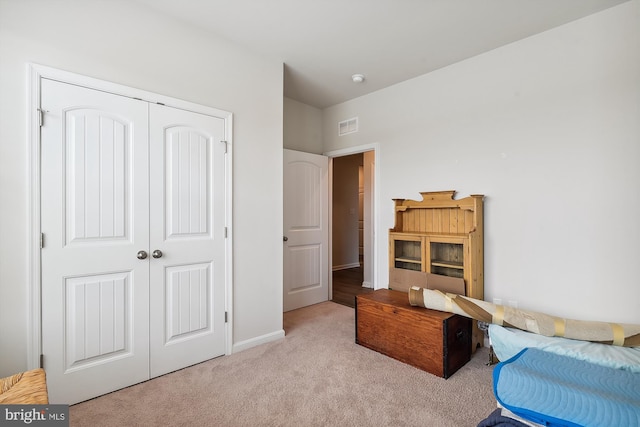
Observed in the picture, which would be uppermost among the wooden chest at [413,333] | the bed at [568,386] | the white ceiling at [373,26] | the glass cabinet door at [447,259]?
the white ceiling at [373,26]

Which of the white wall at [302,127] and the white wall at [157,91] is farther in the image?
the white wall at [302,127]

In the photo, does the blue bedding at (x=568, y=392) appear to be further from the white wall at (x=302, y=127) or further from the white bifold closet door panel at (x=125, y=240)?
the white wall at (x=302, y=127)

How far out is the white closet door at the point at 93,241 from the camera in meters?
1.85

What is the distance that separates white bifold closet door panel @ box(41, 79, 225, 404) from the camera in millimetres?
1869

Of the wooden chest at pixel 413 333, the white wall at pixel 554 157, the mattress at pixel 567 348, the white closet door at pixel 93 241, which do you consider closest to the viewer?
the mattress at pixel 567 348

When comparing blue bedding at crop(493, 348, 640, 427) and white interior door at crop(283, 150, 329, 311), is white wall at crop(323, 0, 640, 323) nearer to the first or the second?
blue bedding at crop(493, 348, 640, 427)

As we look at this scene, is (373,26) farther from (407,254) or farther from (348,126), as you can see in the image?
(407,254)

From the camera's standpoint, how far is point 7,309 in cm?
172

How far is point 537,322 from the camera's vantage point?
207 centimetres

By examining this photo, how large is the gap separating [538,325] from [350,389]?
4.45 ft

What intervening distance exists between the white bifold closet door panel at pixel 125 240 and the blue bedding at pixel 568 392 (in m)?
2.11

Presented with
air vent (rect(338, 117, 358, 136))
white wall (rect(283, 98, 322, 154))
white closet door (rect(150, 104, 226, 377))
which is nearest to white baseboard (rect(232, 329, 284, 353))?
white closet door (rect(150, 104, 226, 377))

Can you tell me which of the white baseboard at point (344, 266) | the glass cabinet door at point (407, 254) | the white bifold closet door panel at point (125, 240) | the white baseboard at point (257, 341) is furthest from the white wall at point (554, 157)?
the white baseboard at point (344, 266)

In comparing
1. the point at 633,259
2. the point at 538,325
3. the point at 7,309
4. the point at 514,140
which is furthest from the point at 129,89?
the point at 633,259
